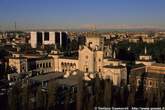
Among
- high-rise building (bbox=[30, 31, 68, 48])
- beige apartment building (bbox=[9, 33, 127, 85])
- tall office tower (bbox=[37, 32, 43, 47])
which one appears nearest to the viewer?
beige apartment building (bbox=[9, 33, 127, 85])

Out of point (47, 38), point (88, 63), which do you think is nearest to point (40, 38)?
point (47, 38)

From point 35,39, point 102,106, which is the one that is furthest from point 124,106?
point 35,39

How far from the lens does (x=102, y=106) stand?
55.3ft

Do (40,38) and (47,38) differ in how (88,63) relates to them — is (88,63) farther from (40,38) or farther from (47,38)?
(47,38)

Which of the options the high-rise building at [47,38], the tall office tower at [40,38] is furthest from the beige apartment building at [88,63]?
the tall office tower at [40,38]

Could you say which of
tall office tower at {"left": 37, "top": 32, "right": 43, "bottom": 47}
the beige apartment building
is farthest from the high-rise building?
the beige apartment building

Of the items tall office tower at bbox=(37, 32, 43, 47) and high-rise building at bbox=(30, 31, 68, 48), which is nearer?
high-rise building at bbox=(30, 31, 68, 48)

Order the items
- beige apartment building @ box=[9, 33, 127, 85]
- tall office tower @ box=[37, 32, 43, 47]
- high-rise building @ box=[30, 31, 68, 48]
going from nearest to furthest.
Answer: beige apartment building @ box=[9, 33, 127, 85] < high-rise building @ box=[30, 31, 68, 48] < tall office tower @ box=[37, 32, 43, 47]

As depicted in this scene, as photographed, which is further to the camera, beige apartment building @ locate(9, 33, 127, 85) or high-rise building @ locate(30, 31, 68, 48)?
high-rise building @ locate(30, 31, 68, 48)

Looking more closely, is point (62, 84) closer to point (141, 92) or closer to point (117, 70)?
point (117, 70)

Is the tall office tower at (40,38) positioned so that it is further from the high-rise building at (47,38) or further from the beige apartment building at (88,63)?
the beige apartment building at (88,63)

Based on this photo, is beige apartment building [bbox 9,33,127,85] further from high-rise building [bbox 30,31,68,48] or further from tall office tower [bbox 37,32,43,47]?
tall office tower [bbox 37,32,43,47]

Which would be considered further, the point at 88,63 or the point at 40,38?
the point at 40,38

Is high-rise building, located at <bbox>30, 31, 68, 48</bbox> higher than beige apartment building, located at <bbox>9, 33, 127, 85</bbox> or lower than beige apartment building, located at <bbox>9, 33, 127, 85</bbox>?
higher
